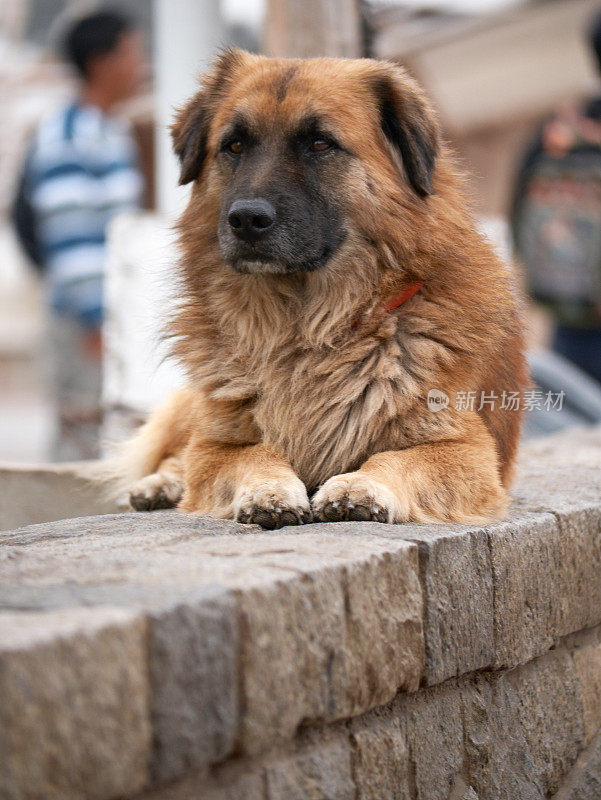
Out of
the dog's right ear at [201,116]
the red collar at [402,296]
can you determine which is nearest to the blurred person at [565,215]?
the dog's right ear at [201,116]

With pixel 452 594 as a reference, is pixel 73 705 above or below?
above

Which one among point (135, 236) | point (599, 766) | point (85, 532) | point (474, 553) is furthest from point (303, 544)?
point (135, 236)

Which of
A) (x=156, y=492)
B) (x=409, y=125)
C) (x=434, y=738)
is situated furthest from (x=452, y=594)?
(x=409, y=125)

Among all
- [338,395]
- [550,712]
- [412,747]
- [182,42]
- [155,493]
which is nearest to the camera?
[412,747]

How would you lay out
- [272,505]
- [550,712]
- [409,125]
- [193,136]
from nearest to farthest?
[272,505]
[550,712]
[409,125]
[193,136]

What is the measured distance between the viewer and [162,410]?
3.88 meters

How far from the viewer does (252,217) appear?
281 cm

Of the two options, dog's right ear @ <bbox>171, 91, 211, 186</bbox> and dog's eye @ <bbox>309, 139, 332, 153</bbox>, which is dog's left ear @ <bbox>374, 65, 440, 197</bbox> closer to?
dog's eye @ <bbox>309, 139, 332, 153</bbox>

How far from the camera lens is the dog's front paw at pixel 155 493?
3.46m

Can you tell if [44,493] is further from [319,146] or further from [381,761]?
[381,761]

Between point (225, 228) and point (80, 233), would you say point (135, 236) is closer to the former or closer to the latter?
point (80, 233)

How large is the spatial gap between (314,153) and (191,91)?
3236 millimetres

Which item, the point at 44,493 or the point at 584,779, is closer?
the point at 584,779

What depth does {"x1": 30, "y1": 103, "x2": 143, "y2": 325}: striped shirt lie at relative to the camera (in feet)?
18.5
